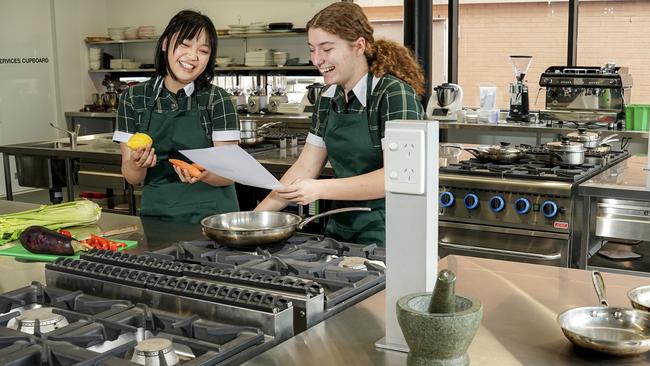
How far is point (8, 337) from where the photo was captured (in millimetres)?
1608

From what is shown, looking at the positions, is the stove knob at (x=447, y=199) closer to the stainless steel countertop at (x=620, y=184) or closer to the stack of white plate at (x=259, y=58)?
the stainless steel countertop at (x=620, y=184)

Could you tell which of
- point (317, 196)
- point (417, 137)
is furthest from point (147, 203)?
point (417, 137)

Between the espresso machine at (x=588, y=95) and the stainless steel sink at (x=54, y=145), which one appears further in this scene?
the espresso machine at (x=588, y=95)

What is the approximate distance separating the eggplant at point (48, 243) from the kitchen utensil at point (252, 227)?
1.44 feet

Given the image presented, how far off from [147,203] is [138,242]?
1.99ft

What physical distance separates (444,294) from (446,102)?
5821 mm

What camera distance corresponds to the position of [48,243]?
246cm

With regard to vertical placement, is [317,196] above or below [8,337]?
above

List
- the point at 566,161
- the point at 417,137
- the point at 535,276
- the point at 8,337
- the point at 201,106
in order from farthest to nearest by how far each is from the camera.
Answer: the point at 566,161 < the point at 201,106 < the point at 535,276 < the point at 8,337 < the point at 417,137

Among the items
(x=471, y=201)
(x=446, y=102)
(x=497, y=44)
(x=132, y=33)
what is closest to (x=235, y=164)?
(x=471, y=201)

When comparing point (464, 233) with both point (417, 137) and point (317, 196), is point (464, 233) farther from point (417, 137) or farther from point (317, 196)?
point (417, 137)

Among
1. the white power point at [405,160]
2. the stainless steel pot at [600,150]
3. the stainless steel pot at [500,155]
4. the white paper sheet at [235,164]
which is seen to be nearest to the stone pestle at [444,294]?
the white power point at [405,160]

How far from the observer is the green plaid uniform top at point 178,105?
3.22 metres

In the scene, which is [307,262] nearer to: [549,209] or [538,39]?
[549,209]
